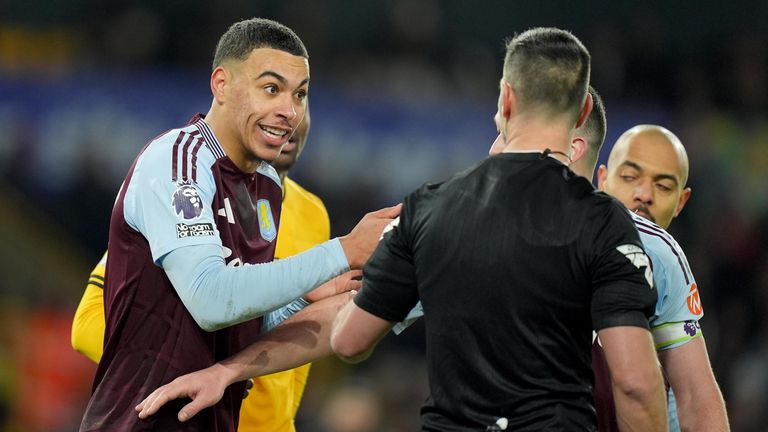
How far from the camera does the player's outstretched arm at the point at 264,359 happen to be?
11.2 ft

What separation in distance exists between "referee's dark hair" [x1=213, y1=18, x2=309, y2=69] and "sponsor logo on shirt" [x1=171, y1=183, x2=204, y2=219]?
0.67m

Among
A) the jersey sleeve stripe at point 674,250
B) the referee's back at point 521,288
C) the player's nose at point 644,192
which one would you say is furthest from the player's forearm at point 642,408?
the player's nose at point 644,192

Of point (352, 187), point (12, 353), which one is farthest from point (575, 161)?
point (12, 353)

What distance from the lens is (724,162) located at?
11031mm

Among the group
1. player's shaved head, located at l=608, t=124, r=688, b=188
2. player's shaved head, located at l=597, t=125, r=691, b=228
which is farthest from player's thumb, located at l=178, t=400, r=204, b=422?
player's shaved head, located at l=608, t=124, r=688, b=188

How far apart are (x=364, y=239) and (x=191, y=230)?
545 millimetres

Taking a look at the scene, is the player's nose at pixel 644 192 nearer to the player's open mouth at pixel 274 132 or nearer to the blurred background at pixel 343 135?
the player's open mouth at pixel 274 132

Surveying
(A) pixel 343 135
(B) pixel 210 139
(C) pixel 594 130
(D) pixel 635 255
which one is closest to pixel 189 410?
(B) pixel 210 139

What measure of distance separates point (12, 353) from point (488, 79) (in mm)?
5456

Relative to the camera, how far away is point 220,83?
3926mm

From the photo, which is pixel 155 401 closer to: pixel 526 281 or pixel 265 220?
pixel 265 220

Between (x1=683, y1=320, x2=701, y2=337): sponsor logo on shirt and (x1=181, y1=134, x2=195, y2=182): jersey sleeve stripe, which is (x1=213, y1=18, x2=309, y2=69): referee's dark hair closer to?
(x1=181, y1=134, x2=195, y2=182): jersey sleeve stripe

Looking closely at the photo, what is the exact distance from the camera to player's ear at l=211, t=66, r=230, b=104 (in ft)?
12.8

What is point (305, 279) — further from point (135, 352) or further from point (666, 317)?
point (666, 317)
